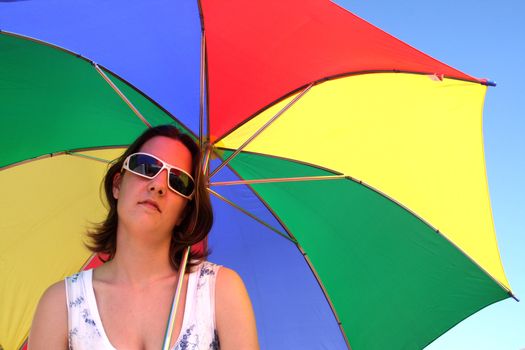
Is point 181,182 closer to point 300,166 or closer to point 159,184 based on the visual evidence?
point 159,184

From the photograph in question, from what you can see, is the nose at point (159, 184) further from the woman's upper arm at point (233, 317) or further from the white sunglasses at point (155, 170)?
the woman's upper arm at point (233, 317)

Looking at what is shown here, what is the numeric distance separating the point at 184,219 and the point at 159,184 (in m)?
0.26

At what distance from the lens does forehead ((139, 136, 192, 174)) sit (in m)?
2.84

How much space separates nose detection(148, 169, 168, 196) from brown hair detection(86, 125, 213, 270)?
0.57 feet

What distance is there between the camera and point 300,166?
3.73m

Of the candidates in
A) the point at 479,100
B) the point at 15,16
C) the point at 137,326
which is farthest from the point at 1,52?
the point at 479,100

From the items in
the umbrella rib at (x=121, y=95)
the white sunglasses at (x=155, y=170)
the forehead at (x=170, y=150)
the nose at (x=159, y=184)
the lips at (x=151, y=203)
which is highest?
the umbrella rib at (x=121, y=95)

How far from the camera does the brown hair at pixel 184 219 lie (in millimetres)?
2865

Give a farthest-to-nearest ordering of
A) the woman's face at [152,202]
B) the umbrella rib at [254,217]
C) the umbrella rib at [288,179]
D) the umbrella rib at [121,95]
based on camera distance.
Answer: the umbrella rib at [254,217] → the umbrella rib at [288,179] → the umbrella rib at [121,95] → the woman's face at [152,202]

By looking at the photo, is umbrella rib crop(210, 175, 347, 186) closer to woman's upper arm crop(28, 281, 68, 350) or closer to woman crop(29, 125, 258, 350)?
woman crop(29, 125, 258, 350)

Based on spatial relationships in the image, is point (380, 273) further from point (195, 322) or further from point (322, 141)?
point (195, 322)

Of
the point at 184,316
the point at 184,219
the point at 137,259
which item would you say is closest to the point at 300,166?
the point at 184,219

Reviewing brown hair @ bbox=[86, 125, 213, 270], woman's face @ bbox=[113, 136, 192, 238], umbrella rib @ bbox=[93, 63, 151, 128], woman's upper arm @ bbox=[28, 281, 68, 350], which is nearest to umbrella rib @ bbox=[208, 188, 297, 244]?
umbrella rib @ bbox=[93, 63, 151, 128]

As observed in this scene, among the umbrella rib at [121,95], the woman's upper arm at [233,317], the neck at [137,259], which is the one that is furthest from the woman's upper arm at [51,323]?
the umbrella rib at [121,95]
